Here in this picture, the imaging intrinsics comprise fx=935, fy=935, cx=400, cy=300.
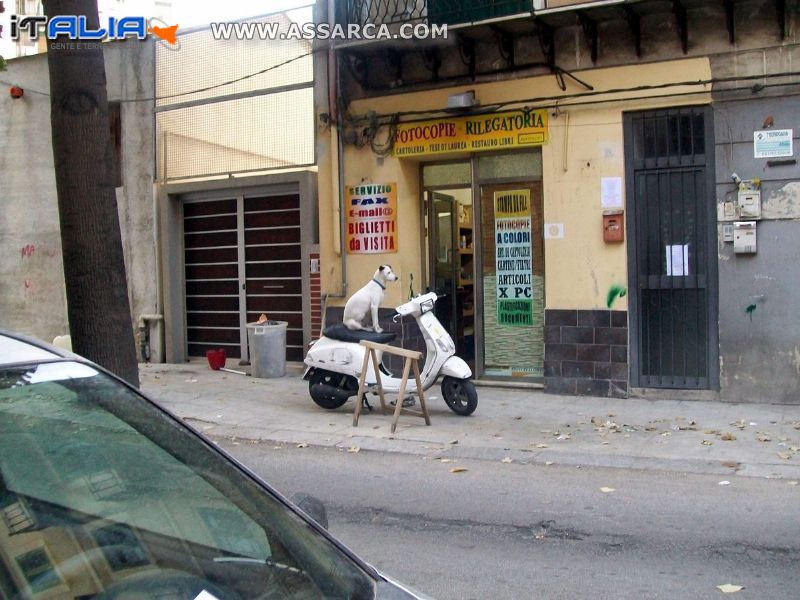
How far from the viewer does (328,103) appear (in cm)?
1295

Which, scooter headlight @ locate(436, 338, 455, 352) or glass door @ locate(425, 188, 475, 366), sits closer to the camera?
scooter headlight @ locate(436, 338, 455, 352)

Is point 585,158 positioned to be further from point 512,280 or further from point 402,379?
point 402,379

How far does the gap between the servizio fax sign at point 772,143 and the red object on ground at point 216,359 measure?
8.00 m

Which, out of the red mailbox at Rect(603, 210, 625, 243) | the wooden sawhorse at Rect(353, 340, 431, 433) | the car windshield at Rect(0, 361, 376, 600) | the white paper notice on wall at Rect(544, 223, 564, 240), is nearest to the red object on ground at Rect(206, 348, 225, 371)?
the wooden sawhorse at Rect(353, 340, 431, 433)

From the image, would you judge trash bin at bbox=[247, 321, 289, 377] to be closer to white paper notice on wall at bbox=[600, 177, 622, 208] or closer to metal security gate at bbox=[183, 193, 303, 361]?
metal security gate at bbox=[183, 193, 303, 361]

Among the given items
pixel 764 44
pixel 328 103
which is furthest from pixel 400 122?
pixel 764 44

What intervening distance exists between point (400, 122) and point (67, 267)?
5374 mm

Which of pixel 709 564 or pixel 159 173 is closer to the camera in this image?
pixel 709 564

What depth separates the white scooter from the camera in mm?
9797

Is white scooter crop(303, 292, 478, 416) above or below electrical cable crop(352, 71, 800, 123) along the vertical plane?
below

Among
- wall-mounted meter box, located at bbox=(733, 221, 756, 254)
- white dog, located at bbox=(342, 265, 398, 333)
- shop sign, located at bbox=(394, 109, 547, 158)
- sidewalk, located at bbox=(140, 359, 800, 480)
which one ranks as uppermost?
shop sign, located at bbox=(394, 109, 547, 158)

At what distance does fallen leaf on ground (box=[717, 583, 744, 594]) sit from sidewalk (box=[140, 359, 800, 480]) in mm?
2832

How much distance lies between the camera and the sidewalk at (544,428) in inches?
322

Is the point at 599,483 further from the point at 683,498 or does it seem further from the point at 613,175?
the point at 613,175
